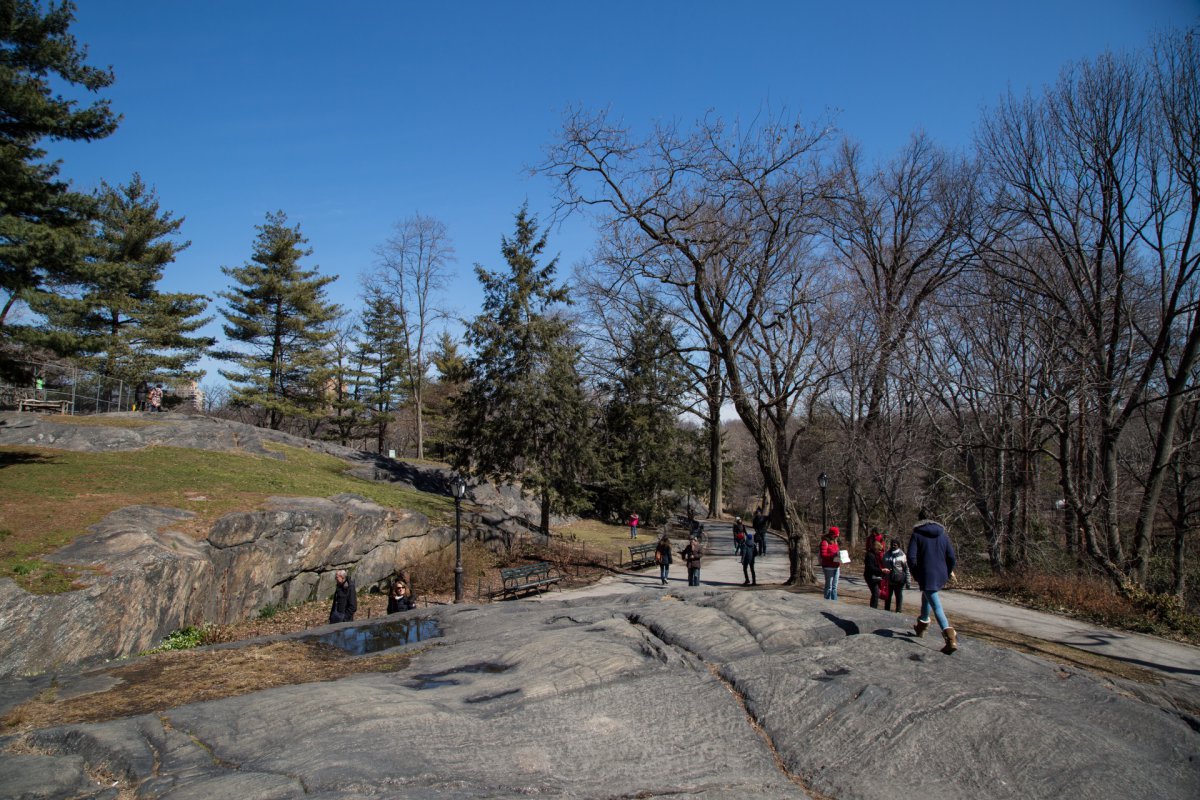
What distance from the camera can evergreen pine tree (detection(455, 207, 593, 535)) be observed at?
80.0 ft

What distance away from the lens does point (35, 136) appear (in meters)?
14.9

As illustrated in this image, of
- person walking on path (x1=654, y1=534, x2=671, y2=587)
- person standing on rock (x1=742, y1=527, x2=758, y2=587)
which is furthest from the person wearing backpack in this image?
person walking on path (x1=654, y1=534, x2=671, y2=587)

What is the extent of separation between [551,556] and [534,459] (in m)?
3.59

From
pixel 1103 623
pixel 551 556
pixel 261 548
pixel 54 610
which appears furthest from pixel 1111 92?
pixel 54 610

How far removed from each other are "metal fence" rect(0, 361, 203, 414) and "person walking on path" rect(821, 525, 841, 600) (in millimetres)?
29794

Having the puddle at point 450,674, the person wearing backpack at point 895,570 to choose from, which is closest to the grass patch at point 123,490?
the puddle at point 450,674

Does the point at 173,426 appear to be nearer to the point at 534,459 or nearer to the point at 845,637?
the point at 534,459

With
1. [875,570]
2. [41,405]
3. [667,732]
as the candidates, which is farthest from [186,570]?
[41,405]

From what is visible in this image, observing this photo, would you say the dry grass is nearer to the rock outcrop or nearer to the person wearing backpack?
the rock outcrop

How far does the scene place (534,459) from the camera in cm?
2478

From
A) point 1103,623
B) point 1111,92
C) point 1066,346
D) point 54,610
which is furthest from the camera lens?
point 1066,346

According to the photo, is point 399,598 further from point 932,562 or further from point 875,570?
point 932,562

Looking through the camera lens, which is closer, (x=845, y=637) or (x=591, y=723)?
(x=591, y=723)

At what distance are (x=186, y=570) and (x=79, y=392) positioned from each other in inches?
889
